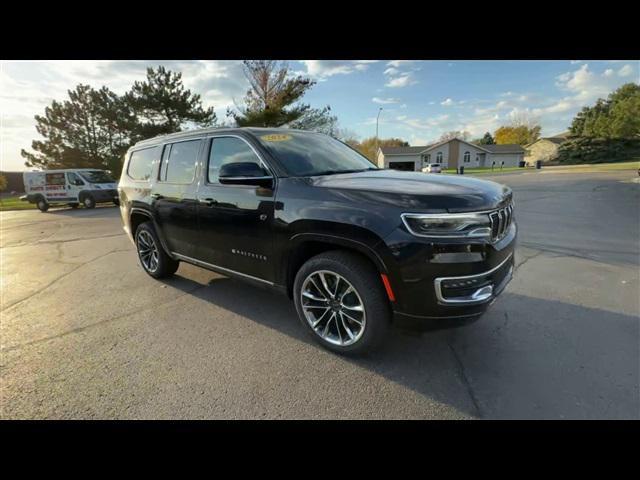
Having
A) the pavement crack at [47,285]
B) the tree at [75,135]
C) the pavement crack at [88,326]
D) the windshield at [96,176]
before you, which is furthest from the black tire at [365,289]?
the tree at [75,135]

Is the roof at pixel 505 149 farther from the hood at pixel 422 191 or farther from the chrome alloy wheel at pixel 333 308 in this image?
the chrome alloy wheel at pixel 333 308

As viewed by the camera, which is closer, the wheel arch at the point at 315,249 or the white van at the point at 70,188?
the wheel arch at the point at 315,249

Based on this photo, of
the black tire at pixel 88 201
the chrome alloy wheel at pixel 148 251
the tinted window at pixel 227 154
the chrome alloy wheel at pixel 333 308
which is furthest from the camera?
the black tire at pixel 88 201

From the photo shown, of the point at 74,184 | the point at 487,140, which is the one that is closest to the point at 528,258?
the point at 74,184

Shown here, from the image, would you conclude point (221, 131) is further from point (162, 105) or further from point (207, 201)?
point (162, 105)

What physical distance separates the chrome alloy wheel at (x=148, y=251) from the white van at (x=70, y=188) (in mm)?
14740

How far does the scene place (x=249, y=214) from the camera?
3107 mm

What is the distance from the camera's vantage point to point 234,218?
3252mm

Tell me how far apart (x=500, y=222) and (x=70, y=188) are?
69.6 ft

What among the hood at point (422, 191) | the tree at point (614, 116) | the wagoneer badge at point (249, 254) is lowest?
the wagoneer badge at point (249, 254)

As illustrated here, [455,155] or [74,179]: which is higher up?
[455,155]

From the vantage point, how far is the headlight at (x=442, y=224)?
7.23 feet

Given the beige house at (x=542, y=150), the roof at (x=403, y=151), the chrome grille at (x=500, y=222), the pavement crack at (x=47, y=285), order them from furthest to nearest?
1. the beige house at (x=542, y=150)
2. the roof at (x=403, y=151)
3. the pavement crack at (x=47, y=285)
4. the chrome grille at (x=500, y=222)
